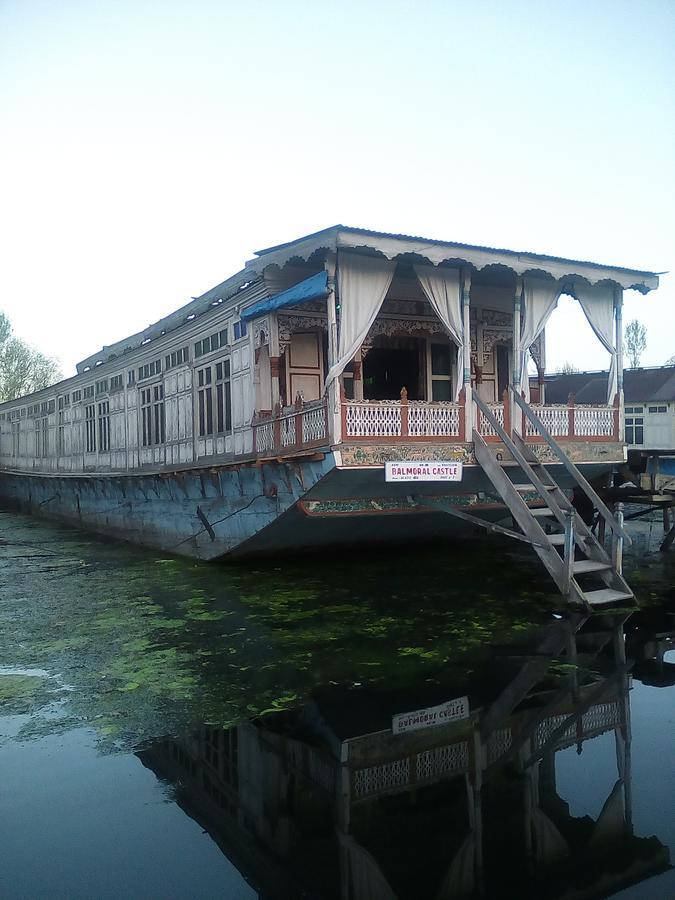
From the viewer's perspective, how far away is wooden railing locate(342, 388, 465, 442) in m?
10.4

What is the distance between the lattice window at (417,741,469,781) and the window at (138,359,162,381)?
47.4 ft

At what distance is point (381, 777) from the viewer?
189 inches

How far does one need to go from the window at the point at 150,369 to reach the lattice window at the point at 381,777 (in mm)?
14492

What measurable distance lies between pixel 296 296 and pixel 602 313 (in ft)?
19.2

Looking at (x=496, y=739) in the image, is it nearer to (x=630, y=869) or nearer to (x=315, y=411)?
(x=630, y=869)

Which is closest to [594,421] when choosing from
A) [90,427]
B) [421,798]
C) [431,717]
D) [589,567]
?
[589,567]

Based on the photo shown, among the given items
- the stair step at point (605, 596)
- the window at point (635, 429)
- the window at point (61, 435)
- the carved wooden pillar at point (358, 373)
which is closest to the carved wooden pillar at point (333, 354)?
the carved wooden pillar at point (358, 373)

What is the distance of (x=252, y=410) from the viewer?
13359 millimetres

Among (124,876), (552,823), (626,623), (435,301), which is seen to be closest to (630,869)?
(552,823)

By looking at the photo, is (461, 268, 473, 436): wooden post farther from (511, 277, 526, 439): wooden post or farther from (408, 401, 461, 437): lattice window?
(511, 277, 526, 439): wooden post

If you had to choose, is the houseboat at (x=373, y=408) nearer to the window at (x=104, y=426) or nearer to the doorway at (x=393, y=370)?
the doorway at (x=393, y=370)

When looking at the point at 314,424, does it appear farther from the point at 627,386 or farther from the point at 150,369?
the point at 627,386

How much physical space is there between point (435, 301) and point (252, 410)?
413 centimetres

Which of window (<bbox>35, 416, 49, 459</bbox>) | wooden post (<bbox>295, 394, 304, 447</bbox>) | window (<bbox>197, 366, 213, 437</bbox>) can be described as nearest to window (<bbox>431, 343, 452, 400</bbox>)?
wooden post (<bbox>295, 394, 304, 447</bbox>)
